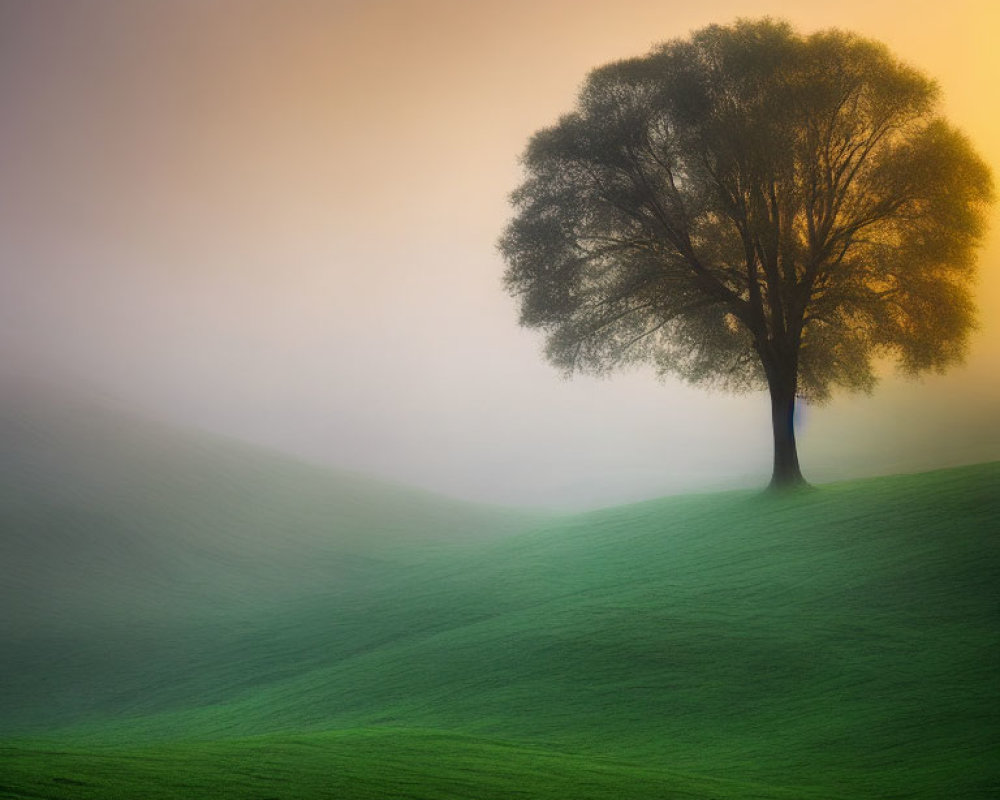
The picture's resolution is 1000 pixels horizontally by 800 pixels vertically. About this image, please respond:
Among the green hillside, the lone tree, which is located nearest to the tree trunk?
the lone tree

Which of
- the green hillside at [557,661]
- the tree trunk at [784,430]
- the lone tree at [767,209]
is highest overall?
the lone tree at [767,209]

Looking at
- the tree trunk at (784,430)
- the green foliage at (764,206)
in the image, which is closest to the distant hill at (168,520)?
the green foliage at (764,206)

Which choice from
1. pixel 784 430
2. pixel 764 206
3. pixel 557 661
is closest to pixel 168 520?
pixel 557 661

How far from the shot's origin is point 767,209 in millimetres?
34438

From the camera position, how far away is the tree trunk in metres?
35.3

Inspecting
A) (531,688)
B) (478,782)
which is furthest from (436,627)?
(478,782)

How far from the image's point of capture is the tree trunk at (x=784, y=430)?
35.3 metres

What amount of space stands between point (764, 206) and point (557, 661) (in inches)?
807

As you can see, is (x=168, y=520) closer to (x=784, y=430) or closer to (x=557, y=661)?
(x=557, y=661)

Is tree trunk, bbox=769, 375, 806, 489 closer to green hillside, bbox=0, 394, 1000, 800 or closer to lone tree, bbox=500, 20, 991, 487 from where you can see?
lone tree, bbox=500, 20, 991, 487

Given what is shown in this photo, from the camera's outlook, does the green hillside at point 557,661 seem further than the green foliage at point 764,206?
No

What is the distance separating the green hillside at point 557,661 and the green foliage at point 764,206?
6894 mm

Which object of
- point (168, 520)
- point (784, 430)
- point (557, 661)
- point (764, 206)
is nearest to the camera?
point (557, 661)

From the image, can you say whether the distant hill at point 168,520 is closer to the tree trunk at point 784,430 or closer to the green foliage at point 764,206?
the green foliage at point 764,206
